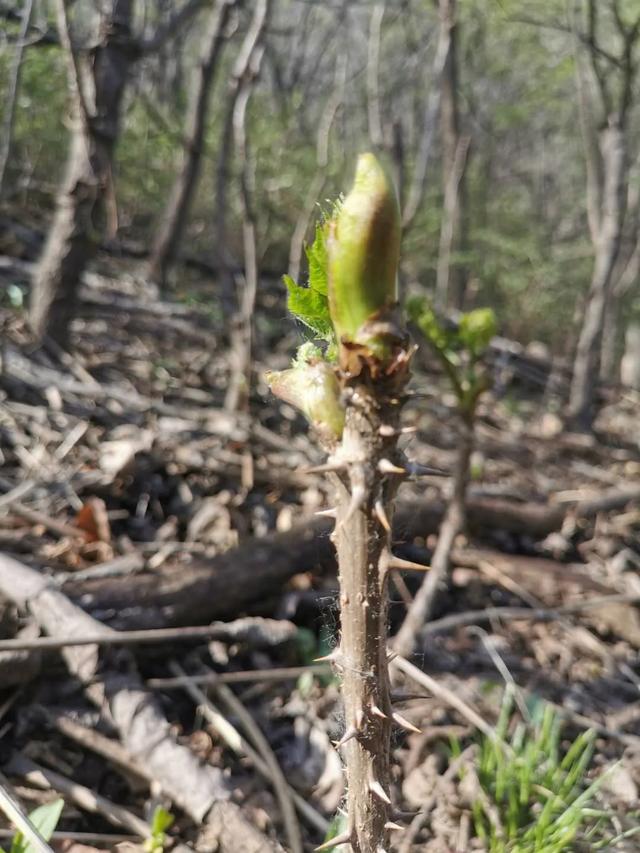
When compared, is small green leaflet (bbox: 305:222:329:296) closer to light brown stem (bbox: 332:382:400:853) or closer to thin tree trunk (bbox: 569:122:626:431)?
light brown stem (bbox: 332:382:400:853)

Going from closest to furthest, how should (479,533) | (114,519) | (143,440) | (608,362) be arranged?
(114,519)
(143,440)
(479,533)
(608,362)

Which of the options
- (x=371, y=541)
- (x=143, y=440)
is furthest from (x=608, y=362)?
(x=371, y=541)

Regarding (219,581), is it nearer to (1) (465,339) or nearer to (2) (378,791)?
(1) (465,339)

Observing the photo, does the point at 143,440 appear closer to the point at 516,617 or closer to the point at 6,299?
the point at 516,617

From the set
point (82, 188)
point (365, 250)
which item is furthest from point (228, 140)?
point (365, 250)

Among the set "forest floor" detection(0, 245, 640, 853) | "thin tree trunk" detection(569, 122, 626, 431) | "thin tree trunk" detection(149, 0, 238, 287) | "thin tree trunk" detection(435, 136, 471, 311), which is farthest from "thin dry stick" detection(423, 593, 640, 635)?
"thin tree trunk" detection(149, 0, 238, 287)

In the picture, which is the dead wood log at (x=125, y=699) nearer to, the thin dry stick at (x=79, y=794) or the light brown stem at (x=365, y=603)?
the thin dry stick at (x=79, y=794)
